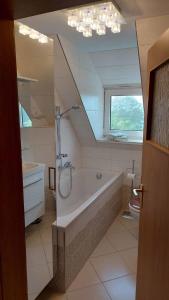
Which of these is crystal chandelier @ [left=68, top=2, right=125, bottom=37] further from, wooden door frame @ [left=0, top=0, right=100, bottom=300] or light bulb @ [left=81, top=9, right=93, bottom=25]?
wooden door frame @ [left=0, top=0, right=100, bottom=300]

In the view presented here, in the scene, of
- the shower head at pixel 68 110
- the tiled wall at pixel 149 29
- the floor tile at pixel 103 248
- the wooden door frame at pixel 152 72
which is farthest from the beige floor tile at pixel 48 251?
the shower head at pixel 68 110

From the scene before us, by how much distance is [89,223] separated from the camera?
2.29 m

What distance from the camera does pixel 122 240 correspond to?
268 centimetres

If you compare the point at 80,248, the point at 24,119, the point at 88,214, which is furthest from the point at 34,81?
the point at 80,248

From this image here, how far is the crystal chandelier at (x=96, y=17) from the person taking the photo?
165 centimetres

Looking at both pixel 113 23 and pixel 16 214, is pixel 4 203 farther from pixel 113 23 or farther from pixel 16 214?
pixel 113 23

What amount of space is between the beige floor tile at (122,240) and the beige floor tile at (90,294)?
0.65 meters

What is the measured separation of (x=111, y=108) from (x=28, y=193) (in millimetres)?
2205

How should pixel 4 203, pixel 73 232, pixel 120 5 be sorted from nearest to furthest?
pixel 4 203, pixel 120 5, pixel 73 232

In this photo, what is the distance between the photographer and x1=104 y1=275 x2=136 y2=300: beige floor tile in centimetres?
186

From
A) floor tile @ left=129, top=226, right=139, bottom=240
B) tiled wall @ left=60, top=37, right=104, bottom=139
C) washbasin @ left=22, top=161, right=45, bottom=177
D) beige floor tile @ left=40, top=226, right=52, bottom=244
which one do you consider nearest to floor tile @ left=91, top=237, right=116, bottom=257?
floor tile @ left=129, top=226, right=139, bottom=240

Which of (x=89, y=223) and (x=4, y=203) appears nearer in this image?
(x=4, y=203)

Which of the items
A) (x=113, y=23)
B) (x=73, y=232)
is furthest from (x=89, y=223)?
(x=113, y=23)

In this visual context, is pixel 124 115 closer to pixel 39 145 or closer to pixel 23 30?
pixel 39 145
